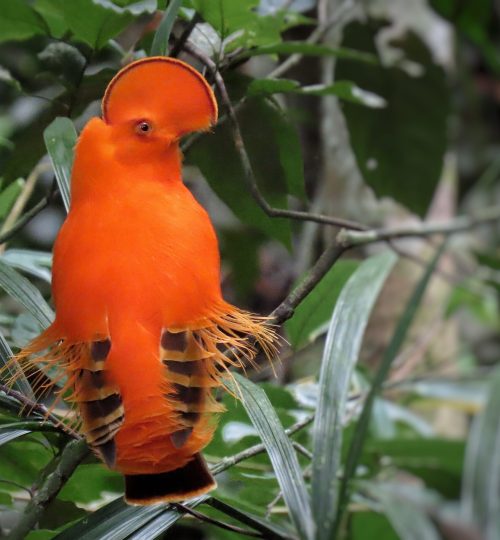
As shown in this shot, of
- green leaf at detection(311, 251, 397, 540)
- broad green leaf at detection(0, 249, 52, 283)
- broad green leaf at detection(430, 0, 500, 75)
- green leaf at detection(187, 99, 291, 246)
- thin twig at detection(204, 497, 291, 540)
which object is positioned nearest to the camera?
green leaf at detection(311, 251, 397, 540)

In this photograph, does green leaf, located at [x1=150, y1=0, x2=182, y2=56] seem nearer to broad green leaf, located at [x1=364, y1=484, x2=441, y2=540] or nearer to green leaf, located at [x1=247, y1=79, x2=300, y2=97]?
green leaf, located at [x1=247, y1=79, x2=300, y2=97]

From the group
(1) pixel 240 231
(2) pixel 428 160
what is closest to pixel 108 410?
(1) pixel 240 231

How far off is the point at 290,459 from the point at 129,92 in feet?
0.91

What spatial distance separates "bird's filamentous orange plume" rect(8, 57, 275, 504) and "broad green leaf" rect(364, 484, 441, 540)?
155 millimetres

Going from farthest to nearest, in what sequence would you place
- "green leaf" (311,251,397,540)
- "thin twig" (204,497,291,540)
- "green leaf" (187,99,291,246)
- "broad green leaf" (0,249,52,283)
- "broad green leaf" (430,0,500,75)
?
"broad green leaf" (430,0,500,75) < "broad green leaf" (0,249,52,283) < "green leaf" (187,99,291,246) < "thin twig" (204,497,291,540) < "green leaf" (311,251,397,540)

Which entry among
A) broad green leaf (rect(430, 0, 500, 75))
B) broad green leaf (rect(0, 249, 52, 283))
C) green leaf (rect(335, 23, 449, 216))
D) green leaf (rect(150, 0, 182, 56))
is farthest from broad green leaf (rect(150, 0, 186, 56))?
broad green leaf (rect(430, 0, 500, 75))

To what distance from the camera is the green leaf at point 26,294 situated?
0.70 meters

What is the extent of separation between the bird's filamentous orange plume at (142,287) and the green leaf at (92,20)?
178mm

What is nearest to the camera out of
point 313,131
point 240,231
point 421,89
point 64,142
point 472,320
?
point 64,142

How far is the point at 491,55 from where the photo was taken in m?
1.66

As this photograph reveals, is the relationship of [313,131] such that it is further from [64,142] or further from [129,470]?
[129,470]

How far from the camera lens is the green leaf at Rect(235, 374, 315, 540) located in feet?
1.83

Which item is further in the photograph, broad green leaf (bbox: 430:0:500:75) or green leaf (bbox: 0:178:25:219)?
broad green leaf (bbox: 430:0:500:75)

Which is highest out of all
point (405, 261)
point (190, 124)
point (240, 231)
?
point (190, 124)
